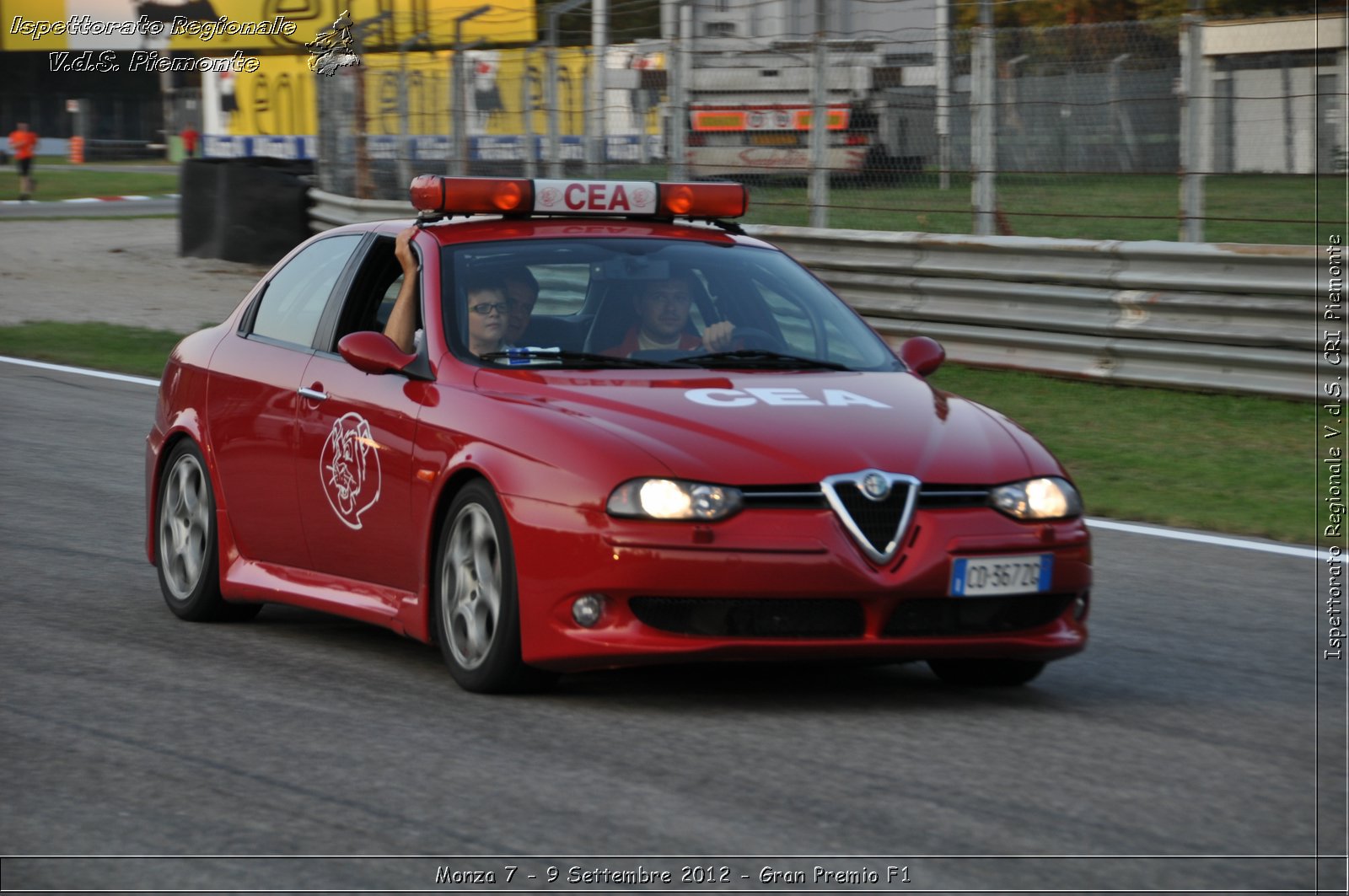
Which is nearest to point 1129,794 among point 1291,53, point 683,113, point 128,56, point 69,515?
point 69,515

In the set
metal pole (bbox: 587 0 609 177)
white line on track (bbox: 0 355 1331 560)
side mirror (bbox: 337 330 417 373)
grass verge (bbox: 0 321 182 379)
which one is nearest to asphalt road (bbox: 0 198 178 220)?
grass verge (bbox: 0 321 182 379)

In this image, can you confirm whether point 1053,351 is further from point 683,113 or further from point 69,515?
point 69,515

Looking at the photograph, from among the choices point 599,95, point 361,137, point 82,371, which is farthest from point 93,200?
point 82,371

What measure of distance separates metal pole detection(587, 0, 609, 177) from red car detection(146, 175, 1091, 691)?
34.6 feet

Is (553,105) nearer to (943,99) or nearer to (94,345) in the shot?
(94,345)

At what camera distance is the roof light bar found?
7473 mm

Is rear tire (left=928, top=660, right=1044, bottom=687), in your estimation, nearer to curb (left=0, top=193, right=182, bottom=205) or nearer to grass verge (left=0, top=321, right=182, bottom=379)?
grass verge (left=0, top=321, right=182, bottom=379)

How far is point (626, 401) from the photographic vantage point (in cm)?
634

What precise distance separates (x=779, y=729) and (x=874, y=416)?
39.9 inches

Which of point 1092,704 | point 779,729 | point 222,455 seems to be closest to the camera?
point 779,729

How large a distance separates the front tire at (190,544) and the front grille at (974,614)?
287cm

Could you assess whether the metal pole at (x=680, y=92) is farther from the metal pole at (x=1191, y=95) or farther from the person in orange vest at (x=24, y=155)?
the person in orange vest at (x=24, y=155)

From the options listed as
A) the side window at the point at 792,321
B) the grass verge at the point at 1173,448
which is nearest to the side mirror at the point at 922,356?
the side window at the point at 792,321

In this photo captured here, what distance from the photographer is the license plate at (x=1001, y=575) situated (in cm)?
601
